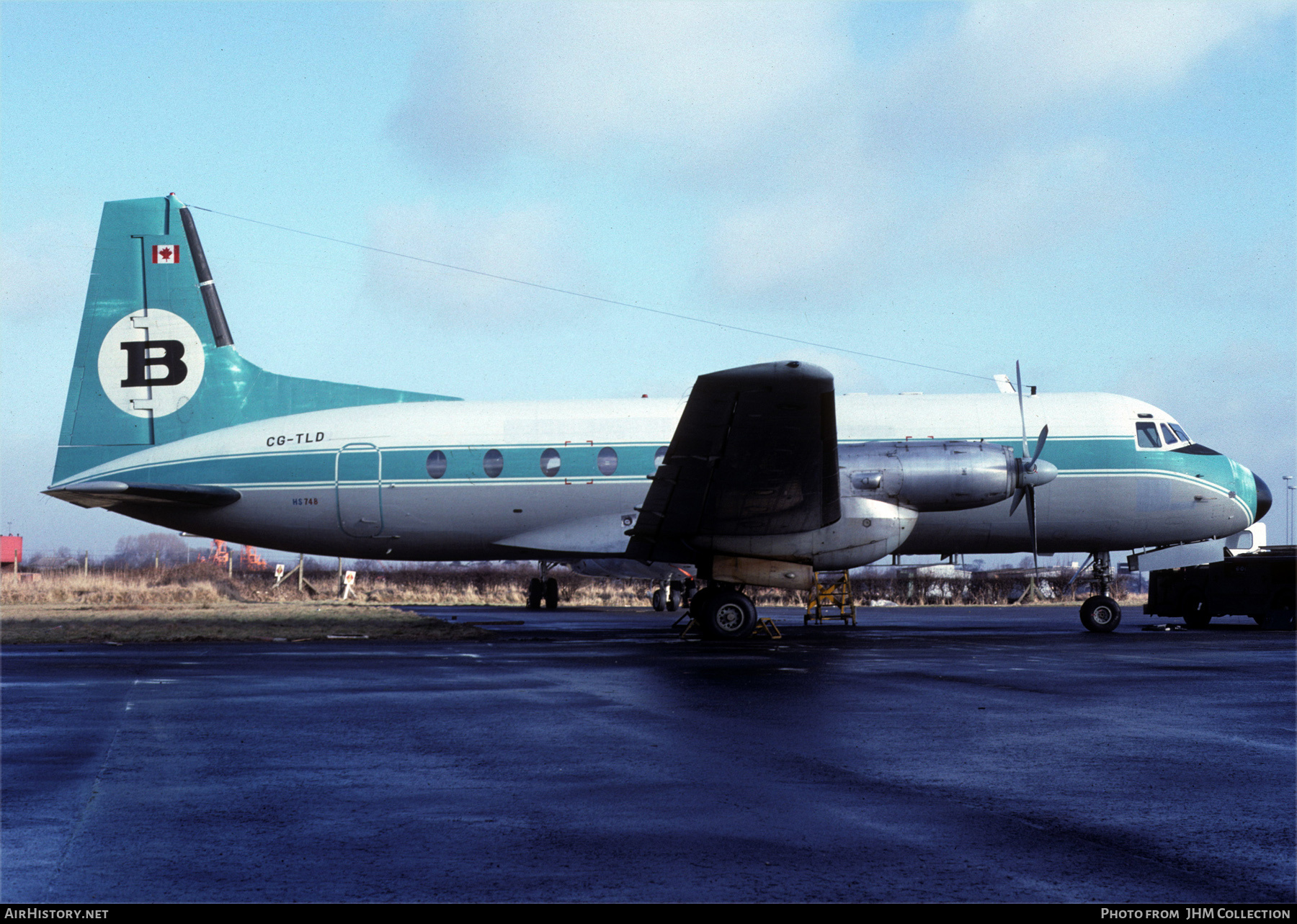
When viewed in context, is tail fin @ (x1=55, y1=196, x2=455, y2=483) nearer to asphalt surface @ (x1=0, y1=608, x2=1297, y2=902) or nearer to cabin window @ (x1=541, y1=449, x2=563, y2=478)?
cabin window @ (x1=541, y1=449, x2=563, y2=478)

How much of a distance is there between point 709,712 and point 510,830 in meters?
4.36

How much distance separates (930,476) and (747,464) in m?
4.02

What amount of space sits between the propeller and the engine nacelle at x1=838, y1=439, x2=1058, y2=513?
0.68 meters

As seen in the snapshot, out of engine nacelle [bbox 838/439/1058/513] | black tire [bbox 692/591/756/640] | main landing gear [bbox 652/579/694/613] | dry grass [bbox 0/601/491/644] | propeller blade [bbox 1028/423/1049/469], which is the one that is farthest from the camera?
main landing gear [bbox 652/579/694/613]

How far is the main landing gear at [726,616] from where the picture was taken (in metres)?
18.4

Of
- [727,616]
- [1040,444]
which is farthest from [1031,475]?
[727,616]

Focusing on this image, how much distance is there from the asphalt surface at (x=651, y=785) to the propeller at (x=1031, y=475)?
7083 millimetres

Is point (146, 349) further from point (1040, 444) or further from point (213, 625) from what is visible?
point (1040, 444)

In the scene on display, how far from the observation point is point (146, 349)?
21.6 metres

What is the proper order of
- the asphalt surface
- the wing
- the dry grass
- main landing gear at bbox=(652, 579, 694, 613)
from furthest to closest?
main landing gear at bbox=(652, 579, 694, 613)
the dry grass
the wing
the asphalt surface

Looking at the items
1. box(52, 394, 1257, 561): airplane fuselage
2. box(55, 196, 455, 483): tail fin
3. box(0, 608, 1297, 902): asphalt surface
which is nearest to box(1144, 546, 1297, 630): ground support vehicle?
box(52, 394, 1257, 561): airplane fuselage

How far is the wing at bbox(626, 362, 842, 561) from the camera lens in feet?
48.5

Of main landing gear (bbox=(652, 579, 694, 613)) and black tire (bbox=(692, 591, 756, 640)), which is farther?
main landing gear (bbox=(652, 579, 694, 613))
